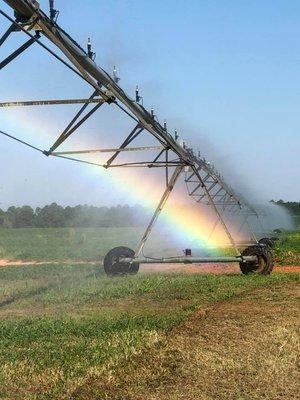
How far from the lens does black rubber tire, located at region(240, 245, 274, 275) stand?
55.0 ft

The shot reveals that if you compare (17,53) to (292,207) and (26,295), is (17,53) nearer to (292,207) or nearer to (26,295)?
(26,295)

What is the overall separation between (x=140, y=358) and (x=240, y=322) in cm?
256

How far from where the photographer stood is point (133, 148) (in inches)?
517

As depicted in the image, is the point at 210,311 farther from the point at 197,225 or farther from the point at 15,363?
the point at 197,225

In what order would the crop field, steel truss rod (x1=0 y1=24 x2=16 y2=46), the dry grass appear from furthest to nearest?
1. steel truss rod (x1=0 y1=24 x2=16 y2=46)
2. the crop field
3. the dry grass

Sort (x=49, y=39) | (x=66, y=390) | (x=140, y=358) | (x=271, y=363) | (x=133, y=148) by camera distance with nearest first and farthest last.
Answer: (x=66, y=390) → (x=271, y=363) → (x=140, y=358) → (x=49, y=39) → (x=133, y=148)

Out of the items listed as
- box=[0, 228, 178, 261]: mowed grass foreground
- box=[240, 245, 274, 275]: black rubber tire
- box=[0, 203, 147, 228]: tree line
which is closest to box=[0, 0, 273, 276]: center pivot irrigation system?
box=[240, 245, 274, 275]: black rubber tire

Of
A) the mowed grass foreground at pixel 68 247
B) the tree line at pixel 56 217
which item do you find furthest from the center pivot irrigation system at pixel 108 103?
the tree line at pixel 56 217

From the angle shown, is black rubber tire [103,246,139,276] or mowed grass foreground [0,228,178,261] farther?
mowed grass foreground [0,228,178,261]

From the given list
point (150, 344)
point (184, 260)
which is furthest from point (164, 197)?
point (150, 344)

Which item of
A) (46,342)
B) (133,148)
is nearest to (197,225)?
(133,148)

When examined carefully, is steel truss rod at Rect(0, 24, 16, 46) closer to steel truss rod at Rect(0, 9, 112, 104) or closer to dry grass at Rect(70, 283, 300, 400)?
steel truss rod at Rect(0, 9, 112, 104)

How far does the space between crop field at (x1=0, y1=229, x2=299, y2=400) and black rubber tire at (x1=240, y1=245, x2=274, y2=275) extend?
3.32 metres

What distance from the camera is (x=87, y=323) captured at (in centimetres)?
905
